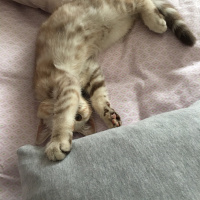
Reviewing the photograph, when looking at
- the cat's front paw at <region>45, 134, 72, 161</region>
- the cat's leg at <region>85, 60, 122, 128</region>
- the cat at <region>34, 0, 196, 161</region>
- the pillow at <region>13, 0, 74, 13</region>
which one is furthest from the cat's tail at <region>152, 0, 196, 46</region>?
the cat's front paw at <region>45, 134, 72, 161</region>

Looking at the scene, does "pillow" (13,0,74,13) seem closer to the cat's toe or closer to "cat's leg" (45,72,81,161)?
"cat's leg" (45,72,81,161)

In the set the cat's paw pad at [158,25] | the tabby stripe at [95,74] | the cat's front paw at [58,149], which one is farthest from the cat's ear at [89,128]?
the cat's paw pad at [158,25]

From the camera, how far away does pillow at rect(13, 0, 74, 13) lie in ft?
4.80

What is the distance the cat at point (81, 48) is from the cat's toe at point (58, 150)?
12cm

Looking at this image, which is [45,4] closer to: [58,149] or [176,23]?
[176,23]

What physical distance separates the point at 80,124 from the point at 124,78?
0.37 metres

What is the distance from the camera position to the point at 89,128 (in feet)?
3.84

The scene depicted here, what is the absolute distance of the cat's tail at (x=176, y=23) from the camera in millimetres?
1233

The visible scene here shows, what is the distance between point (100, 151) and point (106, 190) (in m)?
0.14

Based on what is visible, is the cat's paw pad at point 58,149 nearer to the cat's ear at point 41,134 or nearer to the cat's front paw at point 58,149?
the cat's front paw at point 58,149

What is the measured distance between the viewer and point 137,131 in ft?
2.58

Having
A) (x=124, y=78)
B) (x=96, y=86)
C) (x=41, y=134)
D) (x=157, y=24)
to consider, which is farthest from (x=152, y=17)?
(x=41, y=134)

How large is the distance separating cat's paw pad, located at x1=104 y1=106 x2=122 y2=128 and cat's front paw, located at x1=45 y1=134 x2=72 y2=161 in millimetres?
232

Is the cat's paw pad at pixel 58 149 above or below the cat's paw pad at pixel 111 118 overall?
→ above
